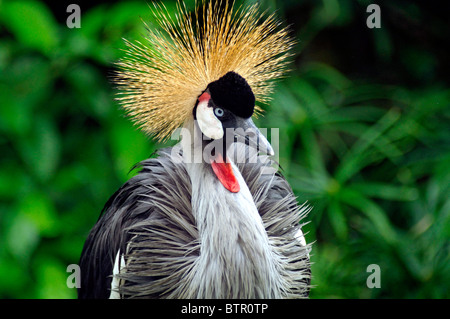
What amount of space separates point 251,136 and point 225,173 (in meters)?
0.10

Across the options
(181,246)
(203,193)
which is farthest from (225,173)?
(181,246)

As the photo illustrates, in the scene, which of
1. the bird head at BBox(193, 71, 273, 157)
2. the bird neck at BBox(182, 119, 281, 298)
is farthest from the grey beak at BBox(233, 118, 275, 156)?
the bird neck at BBox(182, 119, 281, 298)

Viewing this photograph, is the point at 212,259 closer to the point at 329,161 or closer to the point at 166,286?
the point at 166,286

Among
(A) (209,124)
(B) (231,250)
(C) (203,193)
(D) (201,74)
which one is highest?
(D) (201,74)

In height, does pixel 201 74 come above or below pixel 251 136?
above

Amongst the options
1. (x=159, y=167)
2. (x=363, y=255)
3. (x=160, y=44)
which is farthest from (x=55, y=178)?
(x=363, y=255)

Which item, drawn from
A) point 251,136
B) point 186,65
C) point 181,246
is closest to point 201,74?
point 186,65

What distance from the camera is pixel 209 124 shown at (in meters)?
1.05

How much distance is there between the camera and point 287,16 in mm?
2332

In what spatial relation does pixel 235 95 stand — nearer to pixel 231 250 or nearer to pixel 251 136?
pixel 251 136

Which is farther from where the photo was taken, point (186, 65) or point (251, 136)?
point (186, 65)

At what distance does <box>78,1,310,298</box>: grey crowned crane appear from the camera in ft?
3.43

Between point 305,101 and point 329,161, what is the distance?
35 centimetres

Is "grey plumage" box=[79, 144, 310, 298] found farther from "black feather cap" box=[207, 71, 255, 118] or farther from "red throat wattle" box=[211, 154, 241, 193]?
"black feather cap" box=[207, 71, 255, 118]
